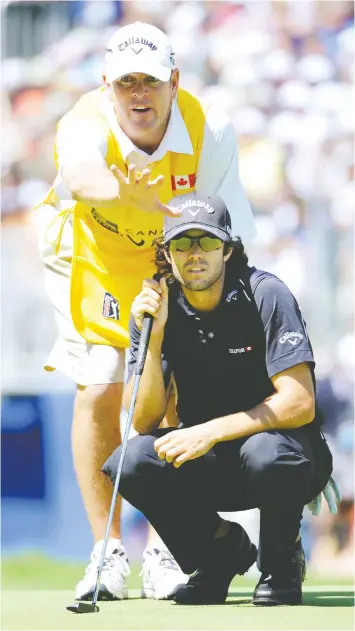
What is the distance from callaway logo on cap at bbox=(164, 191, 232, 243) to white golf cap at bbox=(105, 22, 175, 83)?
54cm

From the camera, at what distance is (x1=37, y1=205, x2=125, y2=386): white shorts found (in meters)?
4.34

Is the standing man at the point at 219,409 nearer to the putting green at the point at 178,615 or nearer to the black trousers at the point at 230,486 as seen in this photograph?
the black trousers at the point at 230,486

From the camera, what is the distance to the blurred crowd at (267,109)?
26.6 ft

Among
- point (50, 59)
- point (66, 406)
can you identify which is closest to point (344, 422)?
point (66, 406)

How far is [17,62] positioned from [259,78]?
1.73 metres

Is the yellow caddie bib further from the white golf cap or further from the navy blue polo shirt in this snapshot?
the navy blue polo shirt

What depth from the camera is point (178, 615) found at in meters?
3.46

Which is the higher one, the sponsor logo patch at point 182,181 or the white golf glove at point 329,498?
the sponsor logo patch at point 182,181

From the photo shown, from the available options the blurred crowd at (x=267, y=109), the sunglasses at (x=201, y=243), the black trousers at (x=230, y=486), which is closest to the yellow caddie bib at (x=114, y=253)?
the sunglasses at (x=201, y=243)

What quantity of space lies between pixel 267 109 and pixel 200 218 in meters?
5.15

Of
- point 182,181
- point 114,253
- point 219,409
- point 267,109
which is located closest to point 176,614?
point 219,409

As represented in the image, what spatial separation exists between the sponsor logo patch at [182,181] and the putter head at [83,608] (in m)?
1.44

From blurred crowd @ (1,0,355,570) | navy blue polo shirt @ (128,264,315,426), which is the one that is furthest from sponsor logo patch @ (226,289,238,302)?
blurred crowd @ (1,0,355,570)

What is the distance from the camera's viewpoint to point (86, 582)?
158 inches
